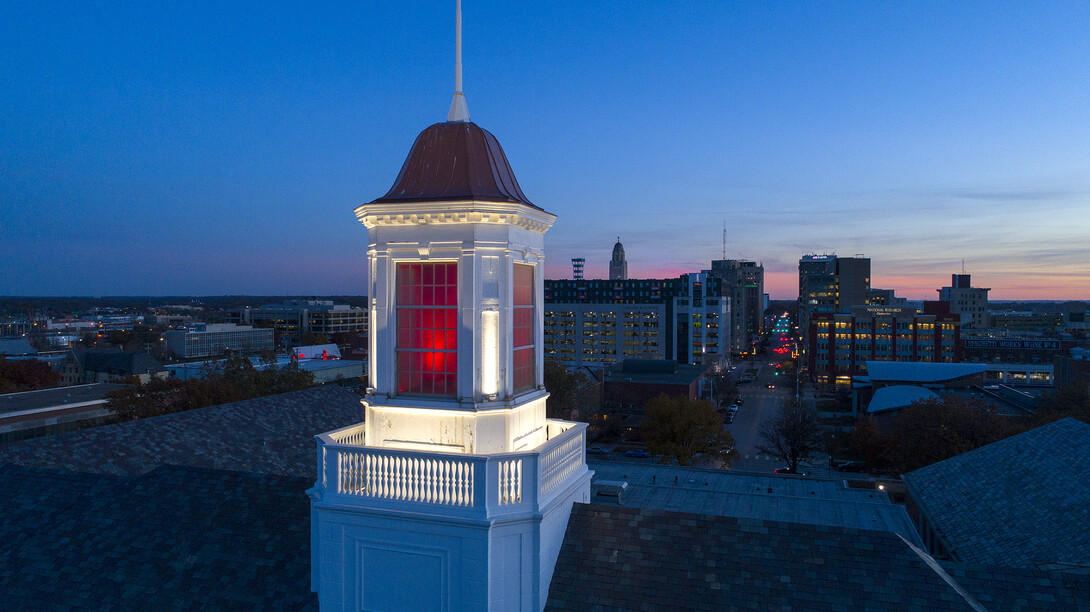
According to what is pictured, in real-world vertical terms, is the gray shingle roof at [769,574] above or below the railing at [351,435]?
below

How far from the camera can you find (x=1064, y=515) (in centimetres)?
1502

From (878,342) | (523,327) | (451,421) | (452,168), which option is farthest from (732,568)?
(878,342)

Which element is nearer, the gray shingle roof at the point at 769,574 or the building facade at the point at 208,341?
the gray shingle roof at the point at 769,574

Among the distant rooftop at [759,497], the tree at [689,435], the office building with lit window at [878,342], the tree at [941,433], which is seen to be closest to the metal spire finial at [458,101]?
the distant rooftop at [759,497]

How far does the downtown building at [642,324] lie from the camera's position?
153 m

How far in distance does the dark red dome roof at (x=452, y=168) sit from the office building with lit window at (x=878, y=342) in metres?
123

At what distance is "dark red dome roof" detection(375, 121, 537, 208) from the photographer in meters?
10.3

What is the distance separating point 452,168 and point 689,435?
44.5 metres

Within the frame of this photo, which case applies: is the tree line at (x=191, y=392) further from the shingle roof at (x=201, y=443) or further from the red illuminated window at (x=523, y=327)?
the red illuminated window at (x=523, y=327)

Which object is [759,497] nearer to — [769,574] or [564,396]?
[769,574]

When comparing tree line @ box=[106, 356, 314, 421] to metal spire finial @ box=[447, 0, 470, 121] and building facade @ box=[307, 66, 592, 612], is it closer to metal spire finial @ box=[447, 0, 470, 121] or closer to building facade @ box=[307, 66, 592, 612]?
building facade @ box=[307, 66, 592, 612]

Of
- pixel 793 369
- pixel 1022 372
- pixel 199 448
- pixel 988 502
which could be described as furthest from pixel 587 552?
pixel 793 369

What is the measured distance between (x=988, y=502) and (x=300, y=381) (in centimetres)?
5015

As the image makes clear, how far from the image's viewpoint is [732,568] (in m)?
9.38
